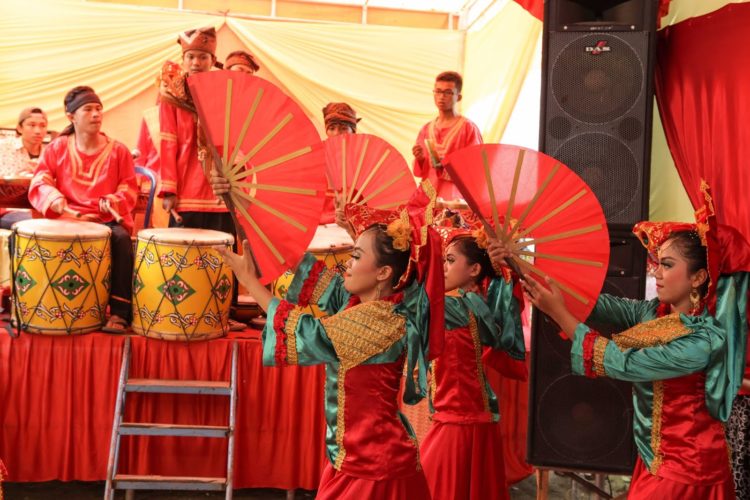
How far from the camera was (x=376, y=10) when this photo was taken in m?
10.4

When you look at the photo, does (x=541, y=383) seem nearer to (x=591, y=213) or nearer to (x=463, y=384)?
(x=463, y=384)

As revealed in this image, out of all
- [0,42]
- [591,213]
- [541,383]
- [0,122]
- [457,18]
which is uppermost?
[457,18]

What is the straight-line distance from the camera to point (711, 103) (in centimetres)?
390

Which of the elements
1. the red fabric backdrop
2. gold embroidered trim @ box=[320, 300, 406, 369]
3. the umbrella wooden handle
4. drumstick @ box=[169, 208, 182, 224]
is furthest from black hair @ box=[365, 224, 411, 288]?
drumstick @ box=[169, 208, 182, 224]

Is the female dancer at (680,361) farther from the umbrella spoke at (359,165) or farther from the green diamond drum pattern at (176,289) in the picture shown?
the green diamond drum pattern at (176,289)

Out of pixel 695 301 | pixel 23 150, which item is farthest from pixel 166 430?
pixel 23 150

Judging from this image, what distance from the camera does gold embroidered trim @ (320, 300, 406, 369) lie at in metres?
2.70

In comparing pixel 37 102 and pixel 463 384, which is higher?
pixel 37 102

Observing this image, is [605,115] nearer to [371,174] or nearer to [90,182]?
[371,174]

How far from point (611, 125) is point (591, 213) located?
881mm

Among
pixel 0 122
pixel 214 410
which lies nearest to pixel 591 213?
pixel 214 410

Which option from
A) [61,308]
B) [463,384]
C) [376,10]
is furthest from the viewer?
[376,10]

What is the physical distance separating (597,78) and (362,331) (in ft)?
5.07

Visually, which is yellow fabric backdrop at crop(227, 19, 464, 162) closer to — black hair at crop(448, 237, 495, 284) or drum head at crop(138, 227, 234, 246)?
drum head at crop(138, 227, 234, 246)
